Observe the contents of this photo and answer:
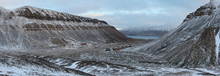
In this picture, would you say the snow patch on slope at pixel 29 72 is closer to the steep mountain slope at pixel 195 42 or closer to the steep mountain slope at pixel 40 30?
the steep mountain slope at pixel 195 42

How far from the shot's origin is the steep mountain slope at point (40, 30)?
60.2m

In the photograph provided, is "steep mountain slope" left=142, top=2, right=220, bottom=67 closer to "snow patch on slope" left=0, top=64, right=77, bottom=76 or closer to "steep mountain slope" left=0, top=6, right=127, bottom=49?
"snow patch on slope" left=0, top=64, right=77, bottom=76

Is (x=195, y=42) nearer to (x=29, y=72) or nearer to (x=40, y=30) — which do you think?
(x=29, y=72)

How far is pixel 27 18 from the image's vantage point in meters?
76.6

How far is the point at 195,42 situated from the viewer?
1665 inches

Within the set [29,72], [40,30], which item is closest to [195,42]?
[29,72]

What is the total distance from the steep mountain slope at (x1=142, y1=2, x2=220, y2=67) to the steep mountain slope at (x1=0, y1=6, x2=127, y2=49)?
22.0m

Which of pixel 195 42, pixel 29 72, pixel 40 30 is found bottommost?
pixel 29 72

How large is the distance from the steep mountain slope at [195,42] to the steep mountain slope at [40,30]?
72.1 feet

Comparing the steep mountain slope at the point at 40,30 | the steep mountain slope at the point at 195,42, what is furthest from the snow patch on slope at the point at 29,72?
the steep mountain slope at the point at 40,30

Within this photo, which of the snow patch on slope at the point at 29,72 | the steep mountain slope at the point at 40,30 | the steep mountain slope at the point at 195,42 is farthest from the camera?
the steep mountain slope at the point at 40,30

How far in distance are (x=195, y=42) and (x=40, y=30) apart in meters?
40.9

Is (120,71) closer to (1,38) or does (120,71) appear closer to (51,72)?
(51,72)

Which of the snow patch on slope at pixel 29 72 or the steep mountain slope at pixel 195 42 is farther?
the steep mountain slope at pixel 195 42
